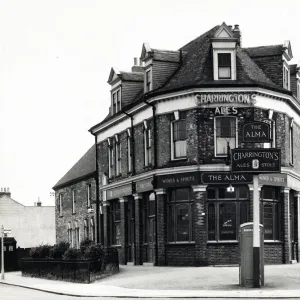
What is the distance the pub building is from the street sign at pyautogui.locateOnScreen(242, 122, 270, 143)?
8.25m

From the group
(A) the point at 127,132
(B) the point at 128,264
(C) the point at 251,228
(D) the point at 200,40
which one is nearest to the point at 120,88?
(A) the point at 127,132

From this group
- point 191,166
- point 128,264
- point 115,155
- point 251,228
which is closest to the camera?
point 251,228

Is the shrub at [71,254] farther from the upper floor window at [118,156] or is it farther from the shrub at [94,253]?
the upper floor window at [118,156]

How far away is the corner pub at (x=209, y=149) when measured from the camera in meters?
35.9

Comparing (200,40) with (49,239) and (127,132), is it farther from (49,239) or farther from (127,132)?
(49,239)

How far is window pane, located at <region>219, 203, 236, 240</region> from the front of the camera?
118 feet

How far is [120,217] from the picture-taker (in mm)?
44438

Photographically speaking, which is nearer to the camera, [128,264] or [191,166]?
[191,166]

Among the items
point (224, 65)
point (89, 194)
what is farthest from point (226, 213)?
point (89, 194)

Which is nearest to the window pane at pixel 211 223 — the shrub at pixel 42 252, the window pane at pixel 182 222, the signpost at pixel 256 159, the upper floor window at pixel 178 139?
the window pane at pixel 182 222

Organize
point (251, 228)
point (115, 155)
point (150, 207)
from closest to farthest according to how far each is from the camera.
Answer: point (251, 228) < point (150, 207) < point (115, 155)

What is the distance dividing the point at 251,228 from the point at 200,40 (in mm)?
16802

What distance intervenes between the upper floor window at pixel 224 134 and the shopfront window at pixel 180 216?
2384mm

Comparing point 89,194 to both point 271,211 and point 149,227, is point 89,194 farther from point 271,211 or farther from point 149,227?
point 271,211
